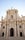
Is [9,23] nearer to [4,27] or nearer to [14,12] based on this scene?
[4,27]

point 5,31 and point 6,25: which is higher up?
point 6,25

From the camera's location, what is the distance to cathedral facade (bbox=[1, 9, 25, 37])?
79.5 feet

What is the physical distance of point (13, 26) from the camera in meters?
24.8

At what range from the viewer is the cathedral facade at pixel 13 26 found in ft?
79.5

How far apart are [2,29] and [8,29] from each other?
177 cm

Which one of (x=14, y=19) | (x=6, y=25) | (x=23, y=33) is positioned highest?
(x=14, y=19)

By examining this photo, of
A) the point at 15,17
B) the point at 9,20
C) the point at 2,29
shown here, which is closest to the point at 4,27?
the point at 2,29

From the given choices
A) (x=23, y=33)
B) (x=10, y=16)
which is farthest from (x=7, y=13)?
(x=23, y=33)

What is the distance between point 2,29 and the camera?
25719 millimetres

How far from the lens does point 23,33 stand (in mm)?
23891

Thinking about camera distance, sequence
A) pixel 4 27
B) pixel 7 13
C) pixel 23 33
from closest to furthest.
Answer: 1. pixel 23 33
2. pixel 4 27
3. pixel 7 13

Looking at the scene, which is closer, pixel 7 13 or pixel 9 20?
pixel 9 20

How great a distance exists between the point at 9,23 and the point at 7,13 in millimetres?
3797

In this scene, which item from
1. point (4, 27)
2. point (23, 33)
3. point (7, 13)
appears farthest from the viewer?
point (7, 13)
